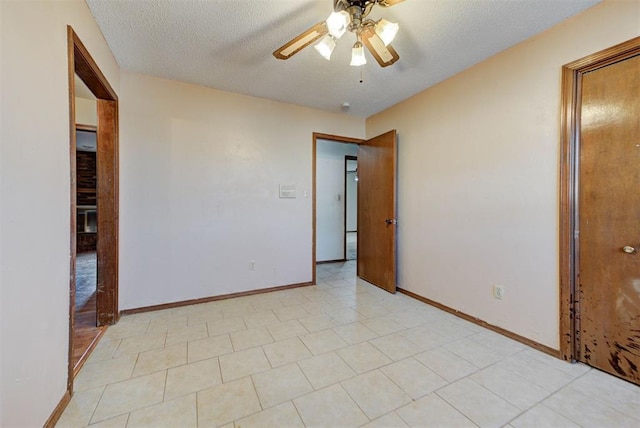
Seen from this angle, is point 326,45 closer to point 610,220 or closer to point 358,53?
point 358,53

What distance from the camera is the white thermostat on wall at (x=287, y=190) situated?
3.38 meters

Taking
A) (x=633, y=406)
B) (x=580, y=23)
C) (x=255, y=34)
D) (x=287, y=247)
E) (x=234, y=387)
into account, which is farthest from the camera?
(x=287, y=247)

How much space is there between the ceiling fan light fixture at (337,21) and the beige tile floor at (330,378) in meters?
2.05

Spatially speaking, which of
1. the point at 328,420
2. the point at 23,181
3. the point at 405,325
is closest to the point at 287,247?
the point at 405,325

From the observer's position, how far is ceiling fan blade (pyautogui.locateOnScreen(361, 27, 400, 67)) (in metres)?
1.58

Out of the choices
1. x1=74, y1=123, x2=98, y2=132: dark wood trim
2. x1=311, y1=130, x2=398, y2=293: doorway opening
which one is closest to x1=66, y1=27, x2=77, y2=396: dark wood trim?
x1=74, y1=123, x2=98, y2=132: dark wood trim

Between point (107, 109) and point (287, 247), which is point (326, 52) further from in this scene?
point (287, 247)

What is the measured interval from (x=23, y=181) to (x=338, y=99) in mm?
2881

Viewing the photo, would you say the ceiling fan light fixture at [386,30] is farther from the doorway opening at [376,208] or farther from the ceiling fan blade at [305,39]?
the doorway opening at [376,208]

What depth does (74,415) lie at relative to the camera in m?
A: 1.37

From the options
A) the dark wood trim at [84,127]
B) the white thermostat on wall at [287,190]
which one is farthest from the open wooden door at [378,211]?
the dark wood trim at [84,127]

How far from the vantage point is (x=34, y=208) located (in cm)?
117

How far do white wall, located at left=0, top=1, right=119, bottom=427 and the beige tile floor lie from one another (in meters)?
0.39

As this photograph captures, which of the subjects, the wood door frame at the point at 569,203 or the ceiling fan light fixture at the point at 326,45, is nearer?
the ceiling fan light fixture at the point at 326,45
